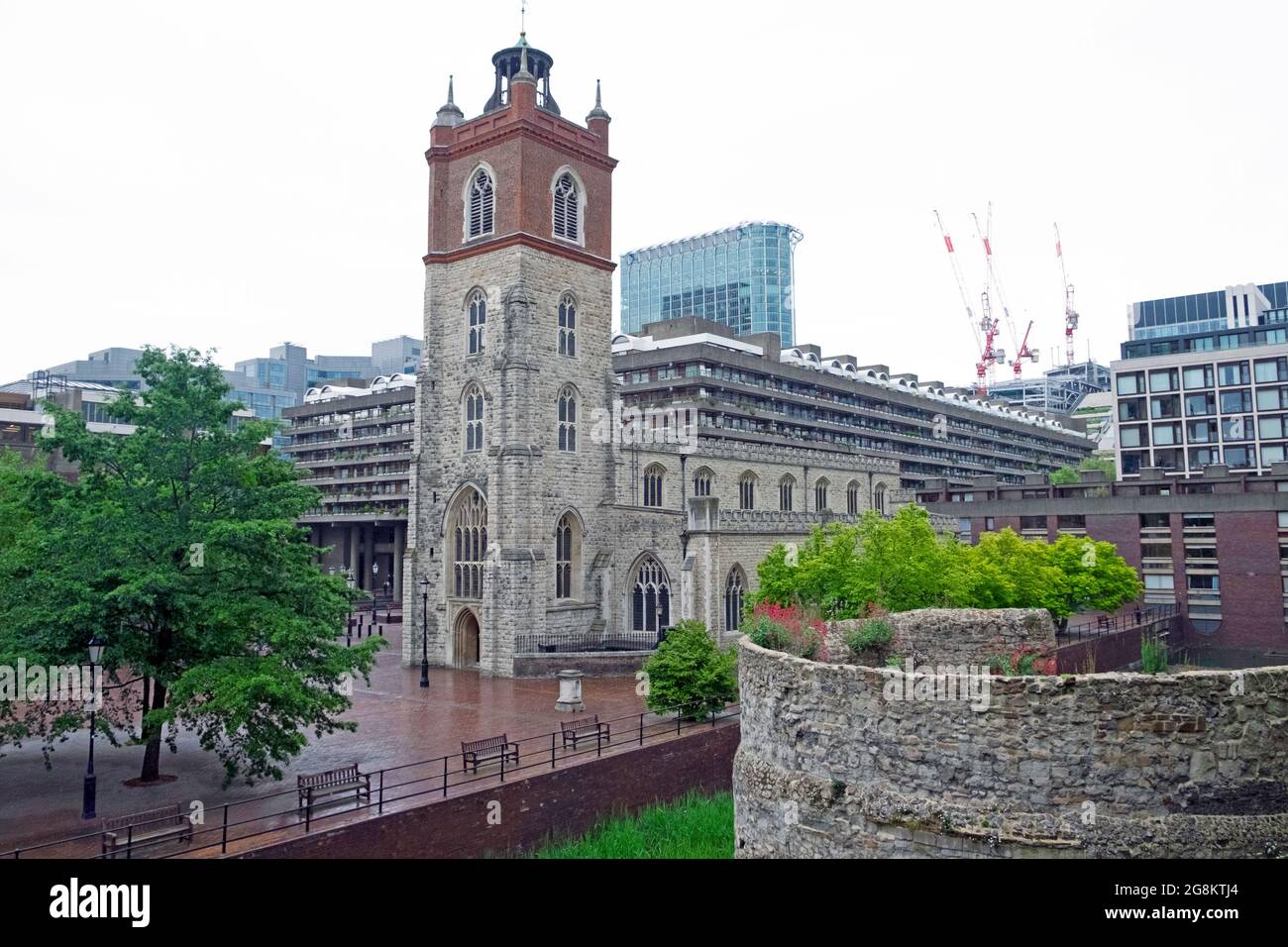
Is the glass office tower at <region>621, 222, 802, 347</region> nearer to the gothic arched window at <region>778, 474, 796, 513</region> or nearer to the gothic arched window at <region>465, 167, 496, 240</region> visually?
the gothic arched window at <region>778, 474, 796, 513</region>

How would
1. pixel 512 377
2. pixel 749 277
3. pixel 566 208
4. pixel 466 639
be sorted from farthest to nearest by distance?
pixel 749 277 < pixel 566 208 < pixel 466 639 < pixel 512 377

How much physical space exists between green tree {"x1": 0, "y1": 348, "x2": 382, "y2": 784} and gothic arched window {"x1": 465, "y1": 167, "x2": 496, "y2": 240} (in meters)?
22.6

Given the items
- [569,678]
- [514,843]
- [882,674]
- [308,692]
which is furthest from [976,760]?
[569,678]

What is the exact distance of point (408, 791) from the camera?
19.0 metres

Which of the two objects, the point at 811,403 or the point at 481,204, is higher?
the point at 481,204

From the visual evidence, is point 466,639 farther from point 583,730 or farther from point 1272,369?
point 1272,369

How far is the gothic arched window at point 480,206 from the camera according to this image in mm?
40594

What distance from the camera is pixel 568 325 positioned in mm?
40812

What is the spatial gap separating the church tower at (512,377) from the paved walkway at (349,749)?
450 centimetres

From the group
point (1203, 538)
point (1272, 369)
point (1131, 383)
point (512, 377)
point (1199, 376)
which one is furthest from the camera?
point (1131, 383)

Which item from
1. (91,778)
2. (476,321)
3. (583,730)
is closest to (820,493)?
(476,321)

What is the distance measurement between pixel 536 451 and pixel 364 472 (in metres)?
45.9
